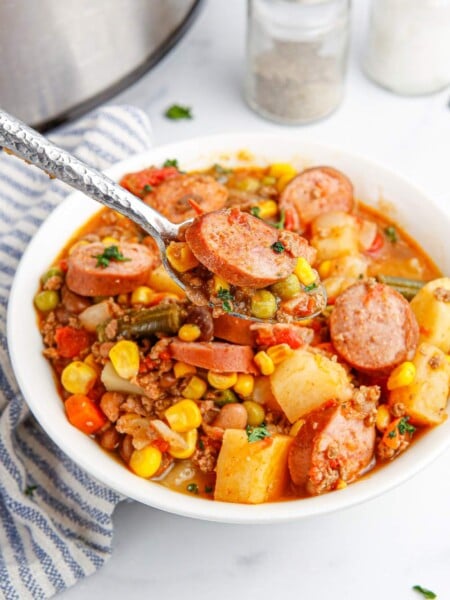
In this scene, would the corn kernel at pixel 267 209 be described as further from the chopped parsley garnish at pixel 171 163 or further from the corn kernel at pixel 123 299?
the corn kernel at pixel 123 299

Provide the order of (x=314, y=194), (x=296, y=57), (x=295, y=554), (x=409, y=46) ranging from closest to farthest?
(x=295, y=554), (x=314, y=194), (x=296, y=57), (x=409, y=46)

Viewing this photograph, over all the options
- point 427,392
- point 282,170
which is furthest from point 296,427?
point 282,170

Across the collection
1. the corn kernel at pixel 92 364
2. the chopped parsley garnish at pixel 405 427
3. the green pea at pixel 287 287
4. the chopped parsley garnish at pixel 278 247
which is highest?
the chopped parsley garnish at pixel 278 247

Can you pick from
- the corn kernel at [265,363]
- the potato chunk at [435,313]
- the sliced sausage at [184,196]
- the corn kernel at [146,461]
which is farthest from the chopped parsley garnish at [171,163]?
the corn kernel at [146,461]

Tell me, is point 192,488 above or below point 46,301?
below

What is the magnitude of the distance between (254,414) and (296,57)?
2.75 metres

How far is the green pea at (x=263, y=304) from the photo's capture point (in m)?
3.60

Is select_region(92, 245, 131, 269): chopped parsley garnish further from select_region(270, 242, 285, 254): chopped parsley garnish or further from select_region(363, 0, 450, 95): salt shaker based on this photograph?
select_region(363, 0, 450, 95): salt shaker

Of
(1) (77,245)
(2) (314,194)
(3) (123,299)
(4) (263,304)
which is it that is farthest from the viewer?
(2) (314,194)

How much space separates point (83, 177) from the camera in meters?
3.48

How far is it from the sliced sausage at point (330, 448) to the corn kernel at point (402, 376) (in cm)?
19

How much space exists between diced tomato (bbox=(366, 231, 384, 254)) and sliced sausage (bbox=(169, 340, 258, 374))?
1123 mm

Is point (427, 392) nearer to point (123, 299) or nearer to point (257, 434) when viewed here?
point (257, 434)

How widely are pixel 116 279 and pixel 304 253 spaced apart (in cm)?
102
